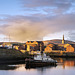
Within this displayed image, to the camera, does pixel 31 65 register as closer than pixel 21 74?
No

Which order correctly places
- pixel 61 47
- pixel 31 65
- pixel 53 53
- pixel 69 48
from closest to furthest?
pixel 31 65 < pixel 53 53 < pixel 69 48 < pixel 61 47

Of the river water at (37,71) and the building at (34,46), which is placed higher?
the building at (34,46)

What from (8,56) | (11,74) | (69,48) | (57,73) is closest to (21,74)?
(11,74)

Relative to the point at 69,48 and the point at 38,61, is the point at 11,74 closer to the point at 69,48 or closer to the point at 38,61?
the point at 38,61

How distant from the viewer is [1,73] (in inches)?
1683

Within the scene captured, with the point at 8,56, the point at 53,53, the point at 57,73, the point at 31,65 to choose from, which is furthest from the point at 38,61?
the point at 53,53

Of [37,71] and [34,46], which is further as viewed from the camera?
[34,46]

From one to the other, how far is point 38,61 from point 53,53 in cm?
9047

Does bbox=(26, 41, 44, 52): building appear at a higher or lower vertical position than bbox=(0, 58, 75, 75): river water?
higher

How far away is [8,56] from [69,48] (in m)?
84.8

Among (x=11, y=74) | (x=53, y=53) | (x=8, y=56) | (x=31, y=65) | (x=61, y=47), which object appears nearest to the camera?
(x=11, y=74)

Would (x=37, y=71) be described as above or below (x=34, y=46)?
below

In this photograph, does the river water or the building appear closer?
the river water

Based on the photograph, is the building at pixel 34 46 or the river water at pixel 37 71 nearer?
the river water at pixel 37 71
